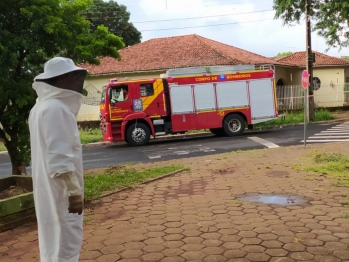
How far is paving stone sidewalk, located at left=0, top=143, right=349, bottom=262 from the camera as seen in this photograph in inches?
163

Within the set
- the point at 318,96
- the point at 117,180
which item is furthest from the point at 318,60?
the point at 117,180

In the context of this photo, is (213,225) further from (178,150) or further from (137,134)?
(137,134)

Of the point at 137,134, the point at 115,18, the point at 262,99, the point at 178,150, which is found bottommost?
the point at 178,150

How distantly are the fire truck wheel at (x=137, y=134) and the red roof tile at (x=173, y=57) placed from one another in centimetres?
902

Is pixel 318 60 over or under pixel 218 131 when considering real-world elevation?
over

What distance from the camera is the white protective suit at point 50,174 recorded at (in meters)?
2.86

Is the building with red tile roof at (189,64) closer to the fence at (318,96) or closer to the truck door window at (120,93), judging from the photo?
the fence at (318,96)

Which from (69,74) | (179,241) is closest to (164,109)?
(179,241)

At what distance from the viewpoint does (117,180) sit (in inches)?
→ 310

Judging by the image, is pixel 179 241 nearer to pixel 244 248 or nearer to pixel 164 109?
pixel 244 248

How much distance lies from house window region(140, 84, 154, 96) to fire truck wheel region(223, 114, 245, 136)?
341 cm

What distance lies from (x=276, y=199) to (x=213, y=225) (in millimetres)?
1614

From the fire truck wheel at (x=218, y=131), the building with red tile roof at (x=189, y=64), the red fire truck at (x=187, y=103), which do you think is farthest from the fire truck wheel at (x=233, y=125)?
the building with red tile roof at (x=189, y=64)

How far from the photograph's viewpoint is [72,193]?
9.50 ft
